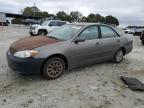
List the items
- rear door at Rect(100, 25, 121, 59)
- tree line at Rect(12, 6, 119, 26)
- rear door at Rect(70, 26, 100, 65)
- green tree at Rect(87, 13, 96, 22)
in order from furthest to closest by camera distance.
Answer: tree line at Rect(12, 6, 119, 26), green tree at Rect(87, 13, 96, 22), rear door at Rect(100, 25, 121, 59), rear door at Rect(70, 26, 100, 65)

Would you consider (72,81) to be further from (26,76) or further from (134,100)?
(134,100)

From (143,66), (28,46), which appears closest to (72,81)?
(28,46)

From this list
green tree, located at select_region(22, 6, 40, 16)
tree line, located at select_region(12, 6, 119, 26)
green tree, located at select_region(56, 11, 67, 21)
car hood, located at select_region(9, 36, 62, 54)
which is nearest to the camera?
car hood, located at select_region(9, 36, 62, 54)

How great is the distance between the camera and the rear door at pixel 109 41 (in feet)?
23.5

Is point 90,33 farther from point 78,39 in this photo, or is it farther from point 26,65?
point 26,65

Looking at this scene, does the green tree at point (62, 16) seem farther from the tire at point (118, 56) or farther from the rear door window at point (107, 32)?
the rear door window at point (107, 32)

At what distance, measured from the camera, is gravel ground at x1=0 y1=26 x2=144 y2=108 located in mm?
4520

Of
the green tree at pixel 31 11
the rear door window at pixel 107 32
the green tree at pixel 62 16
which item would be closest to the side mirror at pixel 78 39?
the rear door window at pixel 107 32

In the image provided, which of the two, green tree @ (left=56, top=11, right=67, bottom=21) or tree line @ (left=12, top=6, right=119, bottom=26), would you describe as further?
tree line @ (left=12, top=6, right=119, bottom=26)

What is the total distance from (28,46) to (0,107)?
1.87m

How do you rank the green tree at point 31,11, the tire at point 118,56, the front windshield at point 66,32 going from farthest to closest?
the green tree at point 31,11, the tire at point 118,56, the front windshield at point 66,32

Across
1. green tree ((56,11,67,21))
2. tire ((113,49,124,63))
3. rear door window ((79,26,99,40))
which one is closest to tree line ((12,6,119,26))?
green tree ((56,11,67,21))

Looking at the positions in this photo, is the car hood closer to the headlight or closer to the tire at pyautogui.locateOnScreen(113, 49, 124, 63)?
the headlight

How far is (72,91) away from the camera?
516 cm
